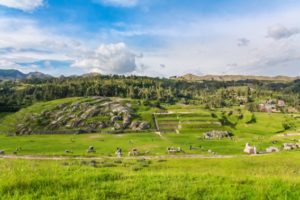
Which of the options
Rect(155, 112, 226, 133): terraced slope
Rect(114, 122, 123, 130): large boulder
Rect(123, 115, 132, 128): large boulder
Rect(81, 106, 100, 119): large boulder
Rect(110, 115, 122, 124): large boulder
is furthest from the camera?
Rect(81, 106, 100, 119): large boulder

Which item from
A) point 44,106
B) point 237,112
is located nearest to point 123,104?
point 44,106

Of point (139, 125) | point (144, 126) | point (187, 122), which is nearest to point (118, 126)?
point (139, 125)

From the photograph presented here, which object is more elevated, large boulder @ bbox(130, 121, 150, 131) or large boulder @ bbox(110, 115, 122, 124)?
large boulder @ bbox(110, 115, 122, 124)

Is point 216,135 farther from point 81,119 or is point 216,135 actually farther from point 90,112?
point 90,112

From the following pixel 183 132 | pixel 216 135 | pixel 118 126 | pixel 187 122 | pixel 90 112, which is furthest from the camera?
pixel 90 112

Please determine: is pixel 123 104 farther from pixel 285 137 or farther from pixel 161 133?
pixel 285 137

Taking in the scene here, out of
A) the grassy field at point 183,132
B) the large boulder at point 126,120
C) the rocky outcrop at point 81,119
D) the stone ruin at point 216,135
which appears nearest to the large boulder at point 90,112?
the rocky outcrop at point 81,119

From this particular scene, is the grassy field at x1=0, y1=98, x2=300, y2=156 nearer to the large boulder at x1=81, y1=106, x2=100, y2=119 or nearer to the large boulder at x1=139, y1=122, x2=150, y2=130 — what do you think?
the large boulder at x1=139, y1=122, x2=150, y2=130

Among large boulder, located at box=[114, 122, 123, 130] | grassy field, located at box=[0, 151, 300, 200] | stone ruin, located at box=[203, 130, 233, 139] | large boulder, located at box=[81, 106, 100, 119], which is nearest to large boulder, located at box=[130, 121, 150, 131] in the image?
large boulder, located at box=[114, 122, 123, 130]

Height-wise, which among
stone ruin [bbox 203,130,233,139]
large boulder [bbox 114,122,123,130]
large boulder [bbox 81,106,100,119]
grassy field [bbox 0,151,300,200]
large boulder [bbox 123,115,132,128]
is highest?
grassy field [bbox 0,151,300,200]

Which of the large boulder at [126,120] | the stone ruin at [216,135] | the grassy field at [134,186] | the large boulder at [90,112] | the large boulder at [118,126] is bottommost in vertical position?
the stone ruin at [216,135]

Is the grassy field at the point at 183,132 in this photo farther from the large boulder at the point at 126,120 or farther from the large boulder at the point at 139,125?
the large boulder at the point at 126,120

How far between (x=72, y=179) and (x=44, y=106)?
200 meters

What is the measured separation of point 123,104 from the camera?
652ft
